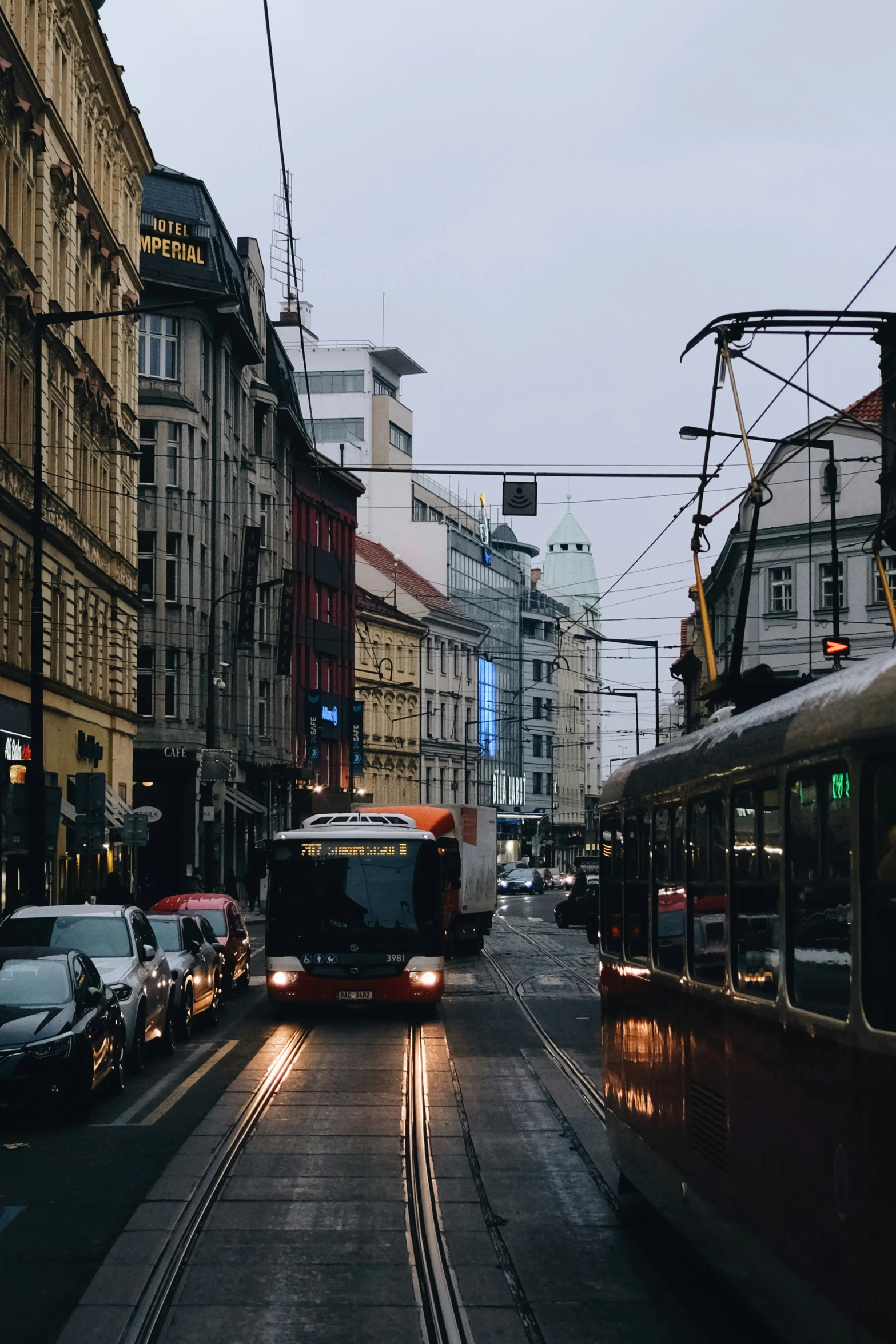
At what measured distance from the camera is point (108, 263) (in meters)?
46.1

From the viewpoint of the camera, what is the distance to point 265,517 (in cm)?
7262

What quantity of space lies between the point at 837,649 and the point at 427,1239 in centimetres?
599

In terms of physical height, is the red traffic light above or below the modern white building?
below

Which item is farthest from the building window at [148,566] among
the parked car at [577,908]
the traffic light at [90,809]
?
the traffic light at [90,809]

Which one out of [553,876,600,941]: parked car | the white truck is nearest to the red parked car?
the white truck

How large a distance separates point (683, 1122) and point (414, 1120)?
21.9 feet

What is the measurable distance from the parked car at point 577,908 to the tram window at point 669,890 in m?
46.2

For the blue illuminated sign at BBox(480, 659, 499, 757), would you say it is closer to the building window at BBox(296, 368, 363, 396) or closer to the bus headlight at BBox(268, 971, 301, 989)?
the building window at BBox(296, 368, 363, 396)

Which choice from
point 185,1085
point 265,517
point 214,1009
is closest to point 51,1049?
point 185,1085

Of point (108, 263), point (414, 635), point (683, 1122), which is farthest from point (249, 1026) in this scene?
point (414, 635)

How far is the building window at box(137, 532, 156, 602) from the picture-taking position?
197 feet

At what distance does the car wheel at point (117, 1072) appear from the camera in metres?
16.1

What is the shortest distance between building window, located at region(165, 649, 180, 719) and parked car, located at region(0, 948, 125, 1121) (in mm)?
43783

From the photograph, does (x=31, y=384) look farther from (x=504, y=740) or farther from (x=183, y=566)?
(x=504, y=740)
